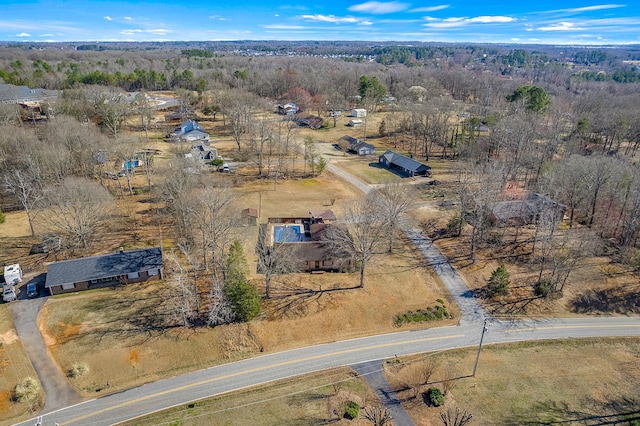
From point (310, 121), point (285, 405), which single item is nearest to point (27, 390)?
point (285, 405)

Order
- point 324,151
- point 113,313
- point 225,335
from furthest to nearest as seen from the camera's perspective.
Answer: point 324,151, point 113,313, point 225,335

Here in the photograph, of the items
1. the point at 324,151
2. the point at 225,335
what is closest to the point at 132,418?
the point at 225,335

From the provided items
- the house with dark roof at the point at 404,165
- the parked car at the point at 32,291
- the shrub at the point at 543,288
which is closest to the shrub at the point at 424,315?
the shrub at the point at 543,288

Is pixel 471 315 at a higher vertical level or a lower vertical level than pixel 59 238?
lower

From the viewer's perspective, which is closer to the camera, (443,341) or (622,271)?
(443,341)

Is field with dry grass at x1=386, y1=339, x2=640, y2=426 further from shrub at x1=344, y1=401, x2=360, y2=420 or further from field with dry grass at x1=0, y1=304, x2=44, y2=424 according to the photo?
field with dry grass at x1=0, y1=304, x2=44, y2=424

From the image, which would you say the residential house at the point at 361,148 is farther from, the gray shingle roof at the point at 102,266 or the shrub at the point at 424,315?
the gray shingle roof at the point at 102,266

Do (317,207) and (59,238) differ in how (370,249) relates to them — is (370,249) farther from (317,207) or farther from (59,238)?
(59,238)
